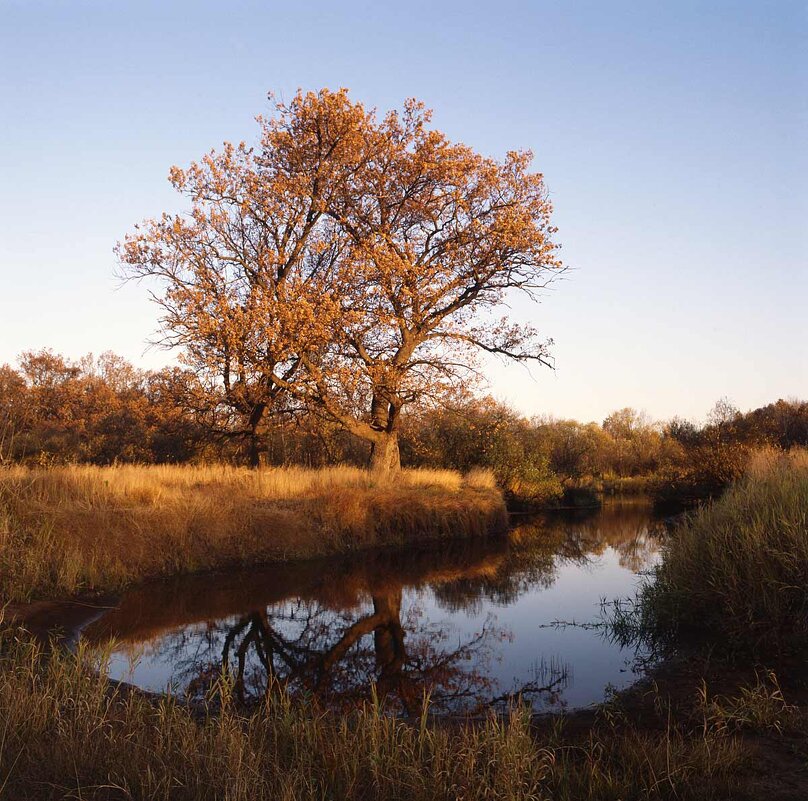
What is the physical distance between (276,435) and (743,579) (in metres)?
26.1

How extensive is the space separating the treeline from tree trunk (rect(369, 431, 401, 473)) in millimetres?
1591

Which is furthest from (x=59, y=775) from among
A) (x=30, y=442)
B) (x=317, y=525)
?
(x=30, y=442)

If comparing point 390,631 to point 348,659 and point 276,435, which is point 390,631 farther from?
point 276,435

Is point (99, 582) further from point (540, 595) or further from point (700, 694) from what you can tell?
point (700, 694)

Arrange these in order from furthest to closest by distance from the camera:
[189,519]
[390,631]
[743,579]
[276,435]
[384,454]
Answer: [276,435]
[384,454]
[189,519]
[390,631]
[743,579]

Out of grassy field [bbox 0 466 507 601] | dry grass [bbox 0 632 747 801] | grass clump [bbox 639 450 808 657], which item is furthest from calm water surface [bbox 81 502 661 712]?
dry grass [bbox 0 632 747 801]

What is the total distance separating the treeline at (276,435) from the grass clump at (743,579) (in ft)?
43.1

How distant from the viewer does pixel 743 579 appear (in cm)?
831

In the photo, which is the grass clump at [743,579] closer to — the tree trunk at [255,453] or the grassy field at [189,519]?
the grassy field at [189,519]

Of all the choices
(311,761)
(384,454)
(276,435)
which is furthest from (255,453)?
(311,761)

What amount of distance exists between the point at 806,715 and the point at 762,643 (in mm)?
2067

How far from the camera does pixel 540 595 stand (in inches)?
518

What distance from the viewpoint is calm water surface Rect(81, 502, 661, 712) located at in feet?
25.0

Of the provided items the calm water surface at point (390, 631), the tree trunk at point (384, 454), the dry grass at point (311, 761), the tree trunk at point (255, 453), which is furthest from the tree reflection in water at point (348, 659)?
the tree trunk at point (255, 453)
